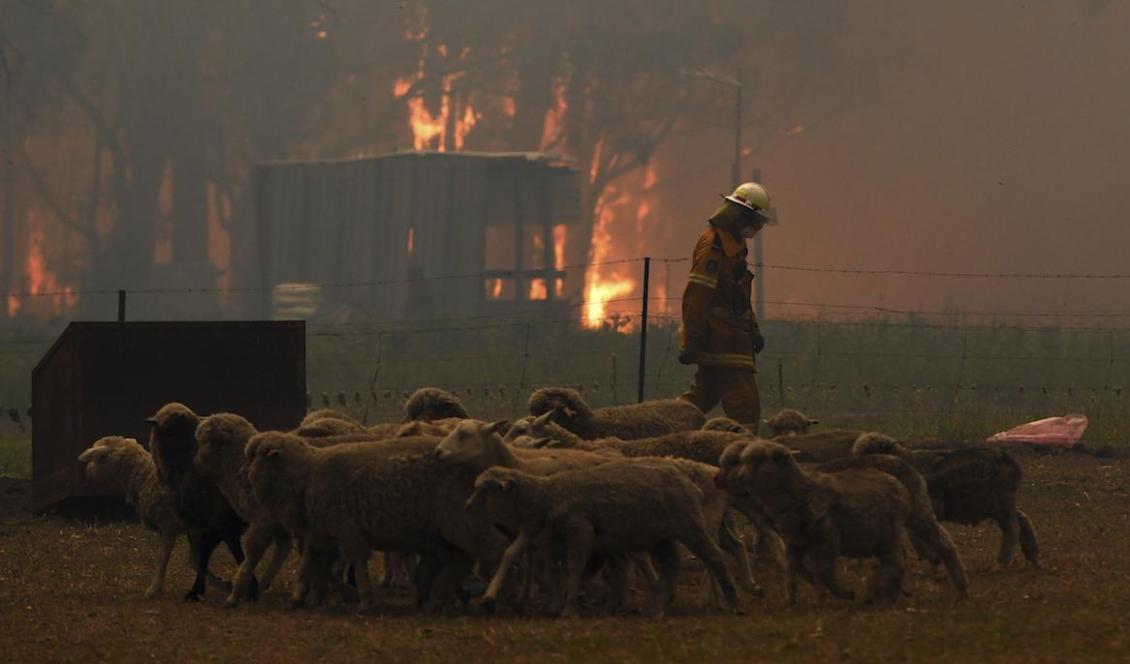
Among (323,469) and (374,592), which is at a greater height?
(323,469)

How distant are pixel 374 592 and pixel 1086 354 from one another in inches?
928

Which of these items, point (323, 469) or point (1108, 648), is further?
point (323, 469)

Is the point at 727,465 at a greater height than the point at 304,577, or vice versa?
the point at 727,465

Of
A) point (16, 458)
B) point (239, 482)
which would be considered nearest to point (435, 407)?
point (239, 482)

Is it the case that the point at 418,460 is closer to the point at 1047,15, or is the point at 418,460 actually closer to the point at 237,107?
the point at 237,107

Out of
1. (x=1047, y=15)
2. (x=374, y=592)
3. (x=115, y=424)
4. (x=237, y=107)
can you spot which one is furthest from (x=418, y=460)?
(x=1047, y=15)

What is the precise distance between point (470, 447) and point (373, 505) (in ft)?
2.01

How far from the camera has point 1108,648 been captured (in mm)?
8695

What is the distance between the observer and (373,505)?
34.8 feet

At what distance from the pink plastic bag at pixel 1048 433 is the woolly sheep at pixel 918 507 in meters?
8.97

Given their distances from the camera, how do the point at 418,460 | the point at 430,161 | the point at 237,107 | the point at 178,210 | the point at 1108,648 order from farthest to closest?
the point at 237,107 < the point at 178,210 < the point at 430,161 < the point at 418,460 < the point at 1108,648

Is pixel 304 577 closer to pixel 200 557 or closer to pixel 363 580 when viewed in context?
pixel 363 580

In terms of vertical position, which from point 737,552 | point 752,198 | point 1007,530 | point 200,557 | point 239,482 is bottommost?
point 200,557

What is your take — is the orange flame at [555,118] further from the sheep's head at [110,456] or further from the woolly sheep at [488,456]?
the woolly sheep at [488,456]
